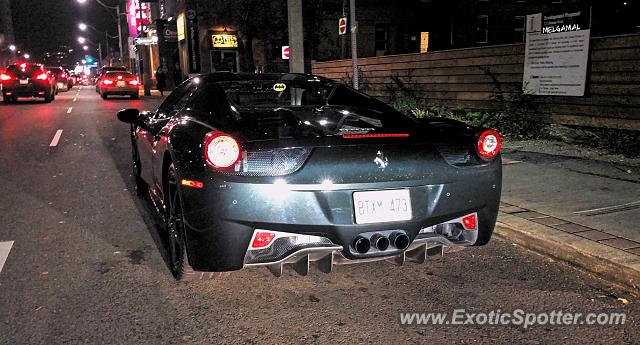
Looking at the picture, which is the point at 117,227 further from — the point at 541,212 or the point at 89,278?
the point at 541,212

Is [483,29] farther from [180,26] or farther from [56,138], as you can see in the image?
[56,138]

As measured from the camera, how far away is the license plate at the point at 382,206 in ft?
10.6

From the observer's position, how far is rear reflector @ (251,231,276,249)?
3.24 meters

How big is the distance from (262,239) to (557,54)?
7671 millimetres

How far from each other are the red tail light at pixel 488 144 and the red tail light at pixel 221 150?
61.3 inches

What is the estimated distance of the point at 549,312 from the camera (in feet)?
11.1

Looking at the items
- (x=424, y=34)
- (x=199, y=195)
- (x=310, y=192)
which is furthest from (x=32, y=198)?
(x=424, y=34)

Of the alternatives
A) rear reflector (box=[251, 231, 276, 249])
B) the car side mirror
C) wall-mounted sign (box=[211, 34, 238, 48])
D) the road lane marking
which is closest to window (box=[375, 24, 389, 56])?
wall-mounted sign (box=[211, 34, 238, 48])

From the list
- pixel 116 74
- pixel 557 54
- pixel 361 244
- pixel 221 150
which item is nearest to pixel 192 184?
pixel 221 150

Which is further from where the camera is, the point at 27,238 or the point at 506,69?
the point at 506,69

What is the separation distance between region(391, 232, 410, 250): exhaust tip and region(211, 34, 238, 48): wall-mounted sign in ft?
102

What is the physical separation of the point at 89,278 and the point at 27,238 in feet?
4.54

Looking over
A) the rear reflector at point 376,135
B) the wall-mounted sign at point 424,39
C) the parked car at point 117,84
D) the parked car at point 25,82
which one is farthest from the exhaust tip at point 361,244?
the parked car at point 117,84

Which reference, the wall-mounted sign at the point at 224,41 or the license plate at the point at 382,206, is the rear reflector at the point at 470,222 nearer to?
the license plate at the point at 382,206
